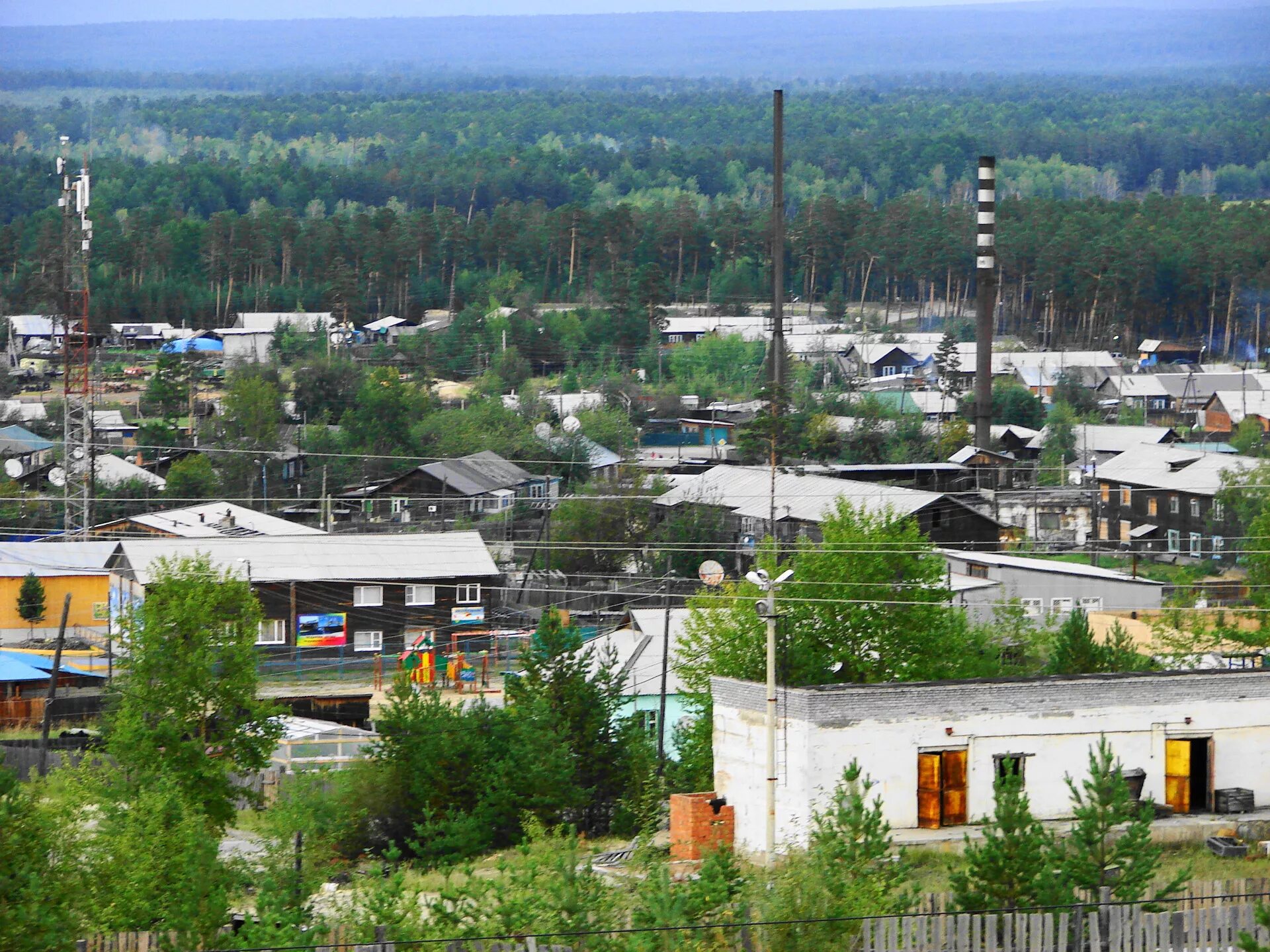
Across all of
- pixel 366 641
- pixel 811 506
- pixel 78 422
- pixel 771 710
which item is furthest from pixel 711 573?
pixel 771 710

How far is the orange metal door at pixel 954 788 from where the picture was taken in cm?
1362

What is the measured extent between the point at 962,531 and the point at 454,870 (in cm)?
1746

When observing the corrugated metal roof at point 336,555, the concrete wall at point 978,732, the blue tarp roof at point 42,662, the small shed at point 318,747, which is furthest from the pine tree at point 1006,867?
the corrugated metal roof at point 336,555

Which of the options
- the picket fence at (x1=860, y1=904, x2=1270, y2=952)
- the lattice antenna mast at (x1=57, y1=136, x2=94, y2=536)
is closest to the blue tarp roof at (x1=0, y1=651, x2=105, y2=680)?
the lattice antenna mast at (x1=57, y1=136, x2=94, y2=536)

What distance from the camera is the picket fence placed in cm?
932

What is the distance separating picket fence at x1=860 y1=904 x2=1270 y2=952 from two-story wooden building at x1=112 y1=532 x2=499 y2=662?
15347 mm

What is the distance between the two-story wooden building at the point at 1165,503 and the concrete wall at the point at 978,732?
17.3 m

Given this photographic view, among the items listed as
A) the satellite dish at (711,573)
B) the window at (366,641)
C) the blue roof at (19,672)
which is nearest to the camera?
the blue roof at (19,672)

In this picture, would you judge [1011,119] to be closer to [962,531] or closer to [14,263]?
[14,263]

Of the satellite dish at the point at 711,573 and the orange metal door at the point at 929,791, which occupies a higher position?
the satellite dish at the point at 711,573

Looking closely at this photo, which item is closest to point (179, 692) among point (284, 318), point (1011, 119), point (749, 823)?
point (749, 823)

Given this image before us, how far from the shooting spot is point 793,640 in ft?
57.6

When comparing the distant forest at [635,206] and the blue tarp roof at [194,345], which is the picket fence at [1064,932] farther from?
the blue tarp roof at [194,345]

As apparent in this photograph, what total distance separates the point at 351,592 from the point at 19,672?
4.86 metres
